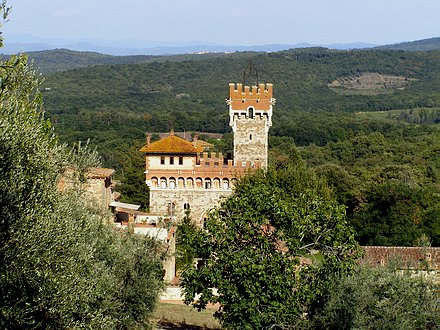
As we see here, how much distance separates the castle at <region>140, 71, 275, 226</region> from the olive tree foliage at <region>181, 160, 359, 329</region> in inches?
793

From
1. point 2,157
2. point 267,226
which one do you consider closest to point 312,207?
point 267,226

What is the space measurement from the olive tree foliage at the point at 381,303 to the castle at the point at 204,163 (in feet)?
75.6

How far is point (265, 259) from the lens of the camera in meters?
17.7

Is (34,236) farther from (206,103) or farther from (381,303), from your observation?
(206,103)

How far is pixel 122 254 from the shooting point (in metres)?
16.9

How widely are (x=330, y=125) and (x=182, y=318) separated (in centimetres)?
9322

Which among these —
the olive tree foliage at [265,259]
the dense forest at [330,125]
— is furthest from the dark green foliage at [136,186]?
the olive tree foliage at [265,259]

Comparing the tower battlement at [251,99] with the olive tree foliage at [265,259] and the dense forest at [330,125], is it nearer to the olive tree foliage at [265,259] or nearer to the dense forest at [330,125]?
the dense forest at [330,125]

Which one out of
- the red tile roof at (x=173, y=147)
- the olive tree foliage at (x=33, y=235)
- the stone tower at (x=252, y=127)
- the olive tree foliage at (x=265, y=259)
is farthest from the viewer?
the stone tower at (x=252, y=127)

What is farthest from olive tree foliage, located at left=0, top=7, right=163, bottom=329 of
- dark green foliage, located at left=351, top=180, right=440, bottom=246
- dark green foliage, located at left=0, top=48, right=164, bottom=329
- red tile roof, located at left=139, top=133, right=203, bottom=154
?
red tile roof, located at left=139, top=133, right=203, bottom=154

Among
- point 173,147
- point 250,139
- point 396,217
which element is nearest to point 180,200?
point 173,147

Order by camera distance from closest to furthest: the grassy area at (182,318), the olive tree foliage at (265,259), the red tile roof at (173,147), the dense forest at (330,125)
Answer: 1. the olive tree foliage at (265,259)
2. the grassy area at (182,318)
3. the dense forest at (330,125)
4. the red tile roof at (173,147)

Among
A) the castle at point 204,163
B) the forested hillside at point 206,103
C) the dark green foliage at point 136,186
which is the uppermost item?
the castle at point 204,163

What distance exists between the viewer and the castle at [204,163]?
39625 mm
